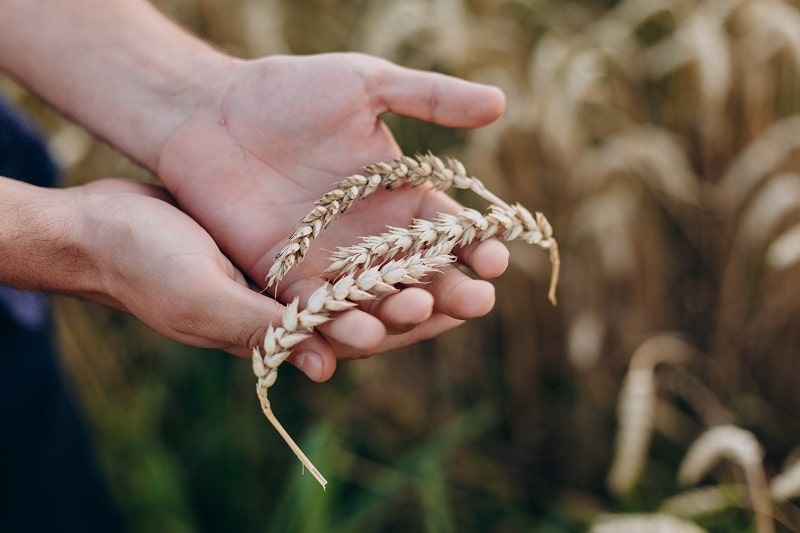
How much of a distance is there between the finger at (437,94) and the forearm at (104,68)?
0.33 metres

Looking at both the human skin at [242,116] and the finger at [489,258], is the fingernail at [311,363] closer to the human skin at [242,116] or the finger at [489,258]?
the human skin at [242,116]

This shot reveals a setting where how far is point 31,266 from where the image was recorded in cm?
104

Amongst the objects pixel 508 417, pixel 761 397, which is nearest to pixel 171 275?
pixel 508 417

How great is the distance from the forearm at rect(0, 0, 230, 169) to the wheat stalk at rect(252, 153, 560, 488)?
1.48 feet

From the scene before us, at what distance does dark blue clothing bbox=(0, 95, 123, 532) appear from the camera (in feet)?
4.56

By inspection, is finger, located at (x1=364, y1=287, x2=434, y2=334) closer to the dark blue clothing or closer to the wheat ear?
the wheat ear

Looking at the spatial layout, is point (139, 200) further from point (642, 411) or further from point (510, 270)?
point (510, 270)

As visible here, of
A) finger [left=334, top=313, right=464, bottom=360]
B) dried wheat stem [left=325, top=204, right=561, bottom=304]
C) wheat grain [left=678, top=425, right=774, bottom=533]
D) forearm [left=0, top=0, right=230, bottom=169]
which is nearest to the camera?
dried wheat stem [left=325, top=204, right=561, bottom=304]

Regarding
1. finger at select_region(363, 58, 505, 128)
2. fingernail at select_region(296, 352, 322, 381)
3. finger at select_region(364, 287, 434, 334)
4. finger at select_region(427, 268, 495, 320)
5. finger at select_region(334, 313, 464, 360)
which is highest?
finger at select_region(363, 58, 505, 128)

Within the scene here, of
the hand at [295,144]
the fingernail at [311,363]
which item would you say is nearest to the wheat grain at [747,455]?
the hand at [295,144]

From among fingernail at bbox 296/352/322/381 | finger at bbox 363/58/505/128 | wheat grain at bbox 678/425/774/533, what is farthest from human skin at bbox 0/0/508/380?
wheat grain at bbox 678/425/774/533

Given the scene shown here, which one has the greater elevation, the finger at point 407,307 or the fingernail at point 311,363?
the finger at point 407,307

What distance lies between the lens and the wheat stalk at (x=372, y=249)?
863mm

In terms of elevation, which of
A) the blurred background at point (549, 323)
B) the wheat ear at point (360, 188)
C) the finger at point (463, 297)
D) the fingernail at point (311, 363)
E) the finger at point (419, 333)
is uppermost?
the wheat ear at point (360, 188)
